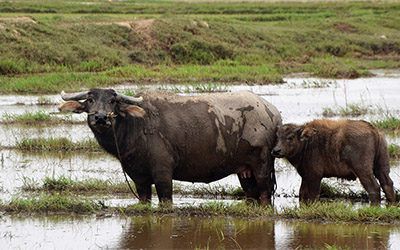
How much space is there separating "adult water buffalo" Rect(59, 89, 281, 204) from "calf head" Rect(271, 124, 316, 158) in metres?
0.16

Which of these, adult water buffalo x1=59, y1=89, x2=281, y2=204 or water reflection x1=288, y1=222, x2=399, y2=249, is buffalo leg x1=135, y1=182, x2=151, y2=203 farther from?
water reflection x1=288, y1=222, x2=399, y2=249

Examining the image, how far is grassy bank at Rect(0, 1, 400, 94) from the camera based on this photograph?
23.6m

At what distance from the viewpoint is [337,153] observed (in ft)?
33.0

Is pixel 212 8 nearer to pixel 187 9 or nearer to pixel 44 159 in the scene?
pixel 187 9

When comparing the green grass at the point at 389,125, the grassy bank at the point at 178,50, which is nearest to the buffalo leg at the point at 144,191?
the green grass at the point at 389,125

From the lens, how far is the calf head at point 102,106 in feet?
30.4

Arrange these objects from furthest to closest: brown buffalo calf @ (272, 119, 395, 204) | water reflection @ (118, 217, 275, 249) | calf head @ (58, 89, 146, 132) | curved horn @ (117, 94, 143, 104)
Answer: brown buffalo calf @ (272, 119, 395, 204) → curved horn @ (117, 94, 143, 104) → calf head @ (58, 89, 146, 132) → water reflection @ (118, 217, 275, 249)

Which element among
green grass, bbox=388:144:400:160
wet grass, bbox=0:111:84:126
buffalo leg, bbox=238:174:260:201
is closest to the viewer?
buffalo leg, bbox=238:174:260:201

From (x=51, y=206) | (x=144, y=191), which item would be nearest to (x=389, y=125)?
(x=144, y=191)

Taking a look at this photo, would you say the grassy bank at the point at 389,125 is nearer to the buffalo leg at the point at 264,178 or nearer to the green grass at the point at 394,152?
the green grass at the point at 394,152

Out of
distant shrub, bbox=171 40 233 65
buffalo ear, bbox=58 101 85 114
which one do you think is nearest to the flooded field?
buffalo ear, bbox=58 101 85 114

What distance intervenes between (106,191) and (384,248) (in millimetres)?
3676

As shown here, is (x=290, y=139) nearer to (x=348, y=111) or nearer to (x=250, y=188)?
(x=250, y=188)

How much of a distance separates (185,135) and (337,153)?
5.22 ft
